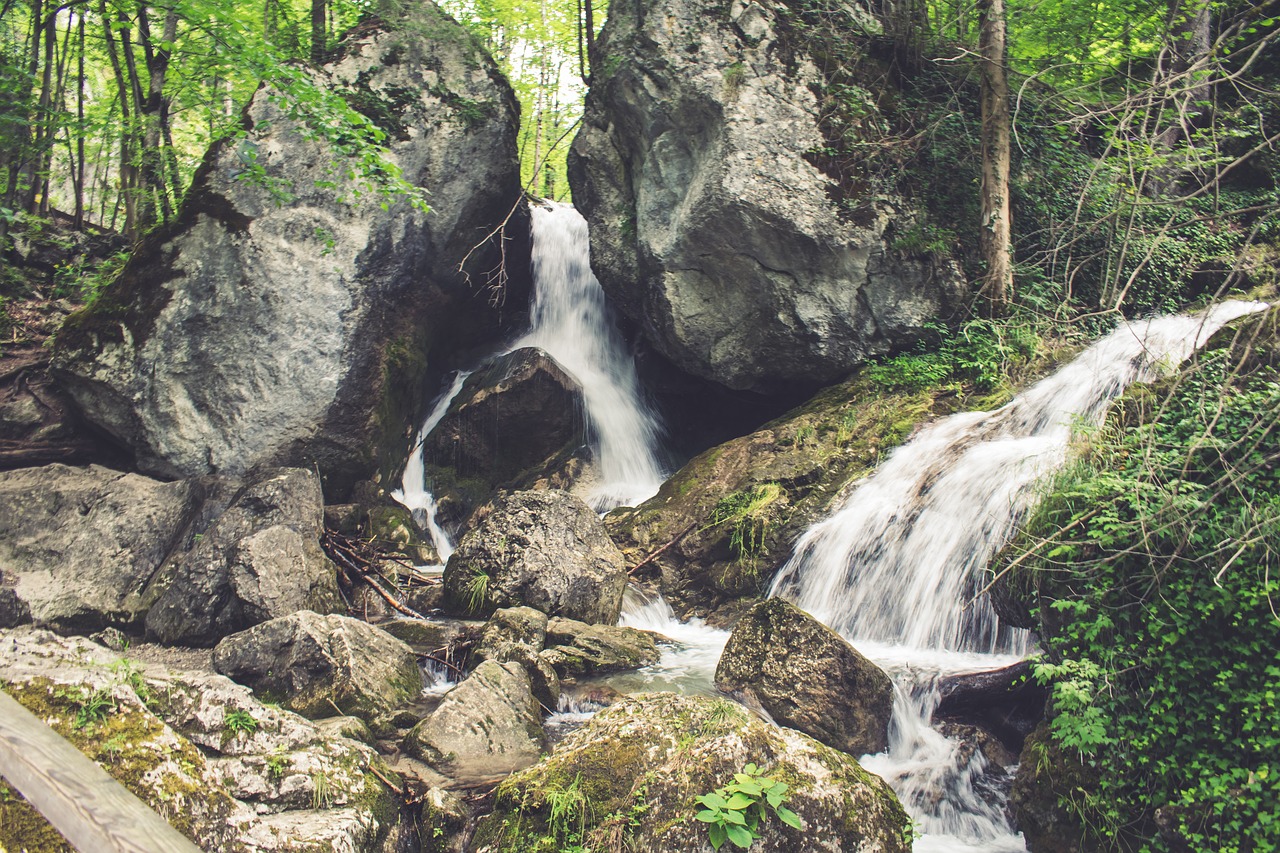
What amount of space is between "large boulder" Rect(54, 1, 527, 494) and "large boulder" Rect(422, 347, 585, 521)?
2.31ft

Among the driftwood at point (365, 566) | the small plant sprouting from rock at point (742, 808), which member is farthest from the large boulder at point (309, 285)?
Answer: the small plant sprouting from rock at point (742, 808)

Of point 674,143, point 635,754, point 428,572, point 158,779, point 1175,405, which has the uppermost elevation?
point 674,143

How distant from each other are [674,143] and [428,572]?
655cm

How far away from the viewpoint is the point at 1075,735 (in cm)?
407

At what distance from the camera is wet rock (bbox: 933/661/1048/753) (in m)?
5.03

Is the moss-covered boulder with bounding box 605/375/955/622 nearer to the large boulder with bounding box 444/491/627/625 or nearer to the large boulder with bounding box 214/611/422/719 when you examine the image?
the large boulder with bounding box 444/491/627/625

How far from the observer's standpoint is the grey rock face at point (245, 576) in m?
6.89

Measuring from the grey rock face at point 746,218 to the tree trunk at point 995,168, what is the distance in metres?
0.49

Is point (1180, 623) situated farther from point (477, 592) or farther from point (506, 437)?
point (506, 437)

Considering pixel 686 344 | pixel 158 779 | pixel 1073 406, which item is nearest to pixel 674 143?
pixel 686 344

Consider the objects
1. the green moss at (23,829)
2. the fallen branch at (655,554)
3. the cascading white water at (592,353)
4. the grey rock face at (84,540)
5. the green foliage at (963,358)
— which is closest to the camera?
the green moss at (23,829)

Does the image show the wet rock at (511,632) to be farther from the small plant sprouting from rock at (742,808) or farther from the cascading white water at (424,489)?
the cascading white water at (424,489)

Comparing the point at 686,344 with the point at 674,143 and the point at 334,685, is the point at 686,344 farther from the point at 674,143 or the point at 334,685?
the point at 334,685

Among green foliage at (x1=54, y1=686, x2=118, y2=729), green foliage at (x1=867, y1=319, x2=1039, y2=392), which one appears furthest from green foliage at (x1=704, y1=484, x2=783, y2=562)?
green foliage at (x1=54, y1=686, x2=118, y2=729)
